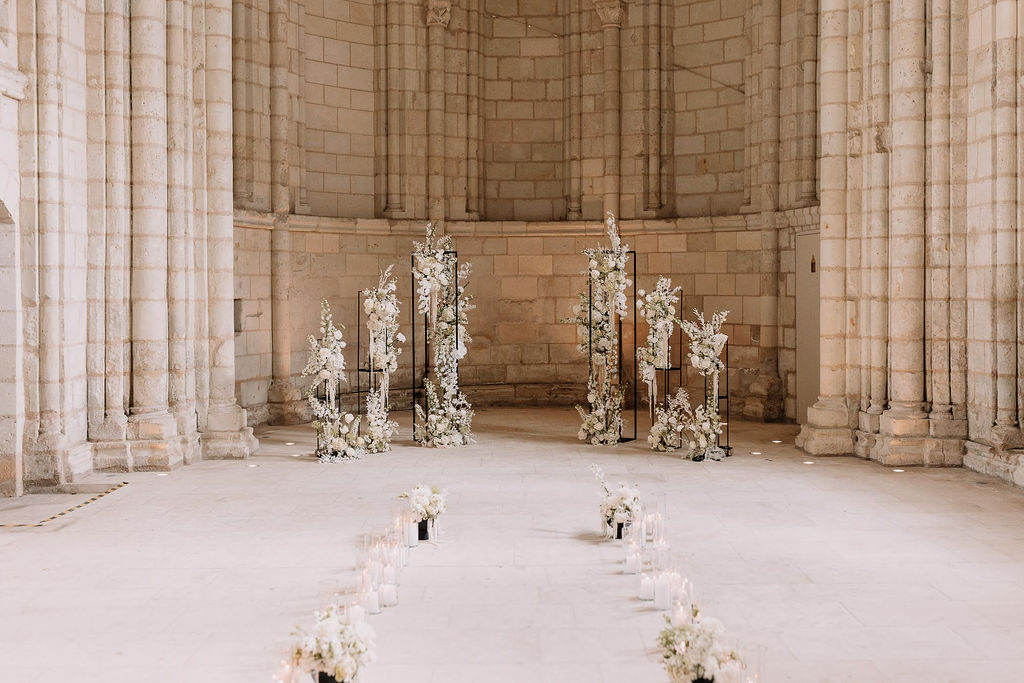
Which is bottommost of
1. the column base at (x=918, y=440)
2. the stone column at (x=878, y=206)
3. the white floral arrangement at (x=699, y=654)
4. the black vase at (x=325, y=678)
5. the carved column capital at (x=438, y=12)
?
the black vase at (x=325, y=678)

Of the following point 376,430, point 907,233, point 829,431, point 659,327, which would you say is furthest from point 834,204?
point 376,430

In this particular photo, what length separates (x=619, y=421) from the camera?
1126 centimetres

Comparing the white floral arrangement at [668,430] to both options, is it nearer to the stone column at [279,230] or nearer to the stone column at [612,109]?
the stone column at [612,109]

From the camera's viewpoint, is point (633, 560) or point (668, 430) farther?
point (668, 430)

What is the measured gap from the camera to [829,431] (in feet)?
33.9

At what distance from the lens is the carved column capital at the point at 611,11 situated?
46.6ft

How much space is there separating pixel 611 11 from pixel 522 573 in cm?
991

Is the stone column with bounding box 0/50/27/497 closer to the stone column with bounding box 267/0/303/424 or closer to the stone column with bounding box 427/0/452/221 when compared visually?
the stone column with bounding box 267/0/303/424

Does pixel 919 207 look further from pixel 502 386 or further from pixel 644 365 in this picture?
pixel 502 386

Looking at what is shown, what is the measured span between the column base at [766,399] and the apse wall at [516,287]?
105mm

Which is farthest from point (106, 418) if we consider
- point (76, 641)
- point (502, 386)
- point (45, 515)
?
point (502, 386)

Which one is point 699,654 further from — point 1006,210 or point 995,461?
point 1006,210

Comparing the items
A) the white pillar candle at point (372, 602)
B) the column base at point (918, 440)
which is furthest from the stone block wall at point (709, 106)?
the white pillar candle at point (372, 602)

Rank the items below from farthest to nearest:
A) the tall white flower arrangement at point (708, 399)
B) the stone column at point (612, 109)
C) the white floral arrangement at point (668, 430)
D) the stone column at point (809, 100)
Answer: the stone column at point (612, 109) → the stone column at point (809, 100) → the white floral arrangement at point (668, 430) → the tall white flower arrangement at point (708, 399)
